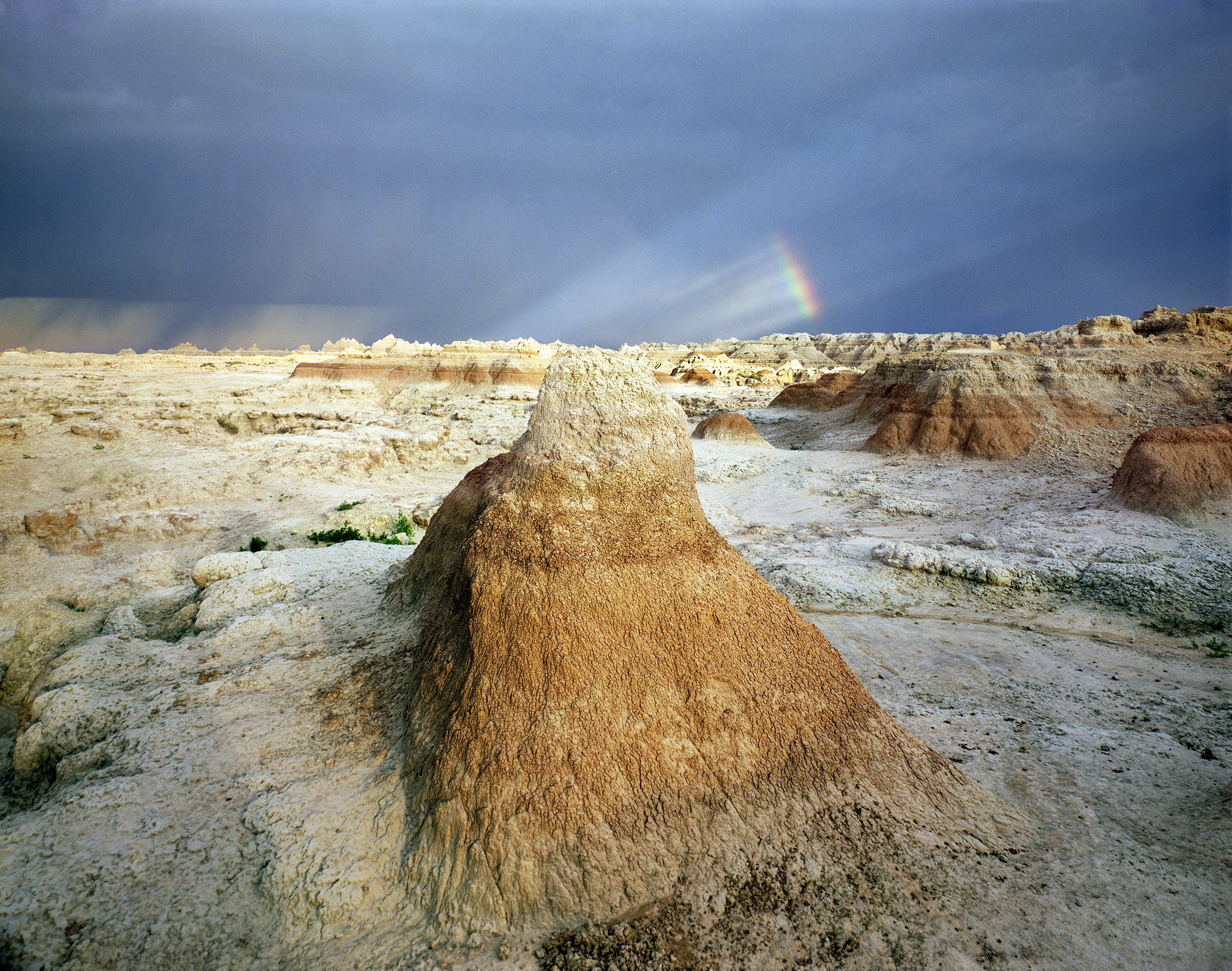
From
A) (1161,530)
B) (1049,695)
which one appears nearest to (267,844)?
(1049,695)

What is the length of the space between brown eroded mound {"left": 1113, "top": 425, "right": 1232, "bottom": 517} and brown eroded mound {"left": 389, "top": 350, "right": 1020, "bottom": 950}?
9694 mm

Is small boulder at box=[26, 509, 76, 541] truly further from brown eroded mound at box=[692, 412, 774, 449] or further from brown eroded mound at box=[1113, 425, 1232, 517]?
brown eroded mound at box=[692, 412, 774, 449]

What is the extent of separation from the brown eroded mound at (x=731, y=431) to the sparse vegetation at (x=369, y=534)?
1437cm

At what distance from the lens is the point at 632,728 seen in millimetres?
3205

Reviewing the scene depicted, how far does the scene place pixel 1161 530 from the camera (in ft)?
29.8

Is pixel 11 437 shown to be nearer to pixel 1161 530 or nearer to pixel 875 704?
pixel 875 704

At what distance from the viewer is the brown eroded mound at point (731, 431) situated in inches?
887

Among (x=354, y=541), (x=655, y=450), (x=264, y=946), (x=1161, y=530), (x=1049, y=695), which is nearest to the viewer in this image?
(x=264, y=946)

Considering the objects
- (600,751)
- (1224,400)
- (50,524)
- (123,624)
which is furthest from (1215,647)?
(50,524)

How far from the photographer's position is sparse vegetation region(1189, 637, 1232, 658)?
6254 mm

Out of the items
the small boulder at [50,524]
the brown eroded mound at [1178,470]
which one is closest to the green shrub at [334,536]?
the small boulder at [50,524]

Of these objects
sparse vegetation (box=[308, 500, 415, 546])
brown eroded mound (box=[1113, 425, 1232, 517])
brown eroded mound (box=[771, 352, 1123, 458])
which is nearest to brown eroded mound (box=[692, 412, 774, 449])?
brown eroded mound (box=[771, 352, 1123, 458])

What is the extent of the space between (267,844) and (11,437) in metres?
16.4

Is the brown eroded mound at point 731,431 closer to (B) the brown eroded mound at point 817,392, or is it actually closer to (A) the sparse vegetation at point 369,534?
(B) the brown eroded mound at point 817,392
